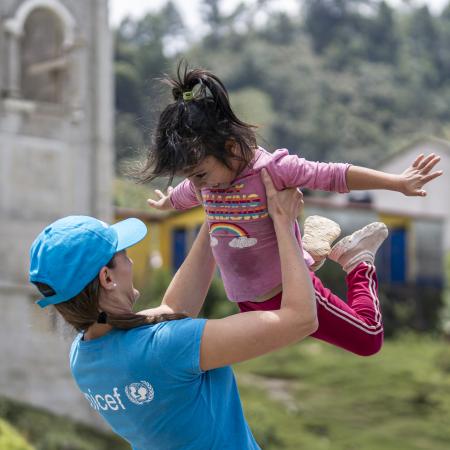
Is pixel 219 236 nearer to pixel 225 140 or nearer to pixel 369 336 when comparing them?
pixel 225 140

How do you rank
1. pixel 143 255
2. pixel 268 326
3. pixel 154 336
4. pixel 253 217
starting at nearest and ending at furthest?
pixel 268 326 → pixel 154 336 → pixel 253 217 → pixel 143 255

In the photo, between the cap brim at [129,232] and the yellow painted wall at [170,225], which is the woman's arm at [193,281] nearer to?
the cap brim at [129,232]

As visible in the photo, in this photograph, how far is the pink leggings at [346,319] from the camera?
11.2 feet

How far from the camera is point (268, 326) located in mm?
2844

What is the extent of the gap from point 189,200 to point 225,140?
60 cm

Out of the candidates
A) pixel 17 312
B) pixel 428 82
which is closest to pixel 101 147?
pixel 17 312

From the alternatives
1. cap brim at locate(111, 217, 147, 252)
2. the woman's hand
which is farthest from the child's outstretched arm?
cap brim at locate(111, 217, 147, 252)

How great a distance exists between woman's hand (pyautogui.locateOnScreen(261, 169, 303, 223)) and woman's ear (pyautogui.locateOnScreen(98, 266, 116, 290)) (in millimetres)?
519

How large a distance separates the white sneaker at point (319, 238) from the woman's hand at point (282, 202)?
46cm

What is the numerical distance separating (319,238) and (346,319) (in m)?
0.35

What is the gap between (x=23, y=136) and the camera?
14805 mm

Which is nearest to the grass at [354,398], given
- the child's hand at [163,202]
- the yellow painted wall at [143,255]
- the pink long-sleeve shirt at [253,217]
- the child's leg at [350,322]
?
the yellow painted wall at [143,255]

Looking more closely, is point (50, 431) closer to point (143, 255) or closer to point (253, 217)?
point (143, 255)

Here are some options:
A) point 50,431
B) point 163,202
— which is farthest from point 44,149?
point 163,202
